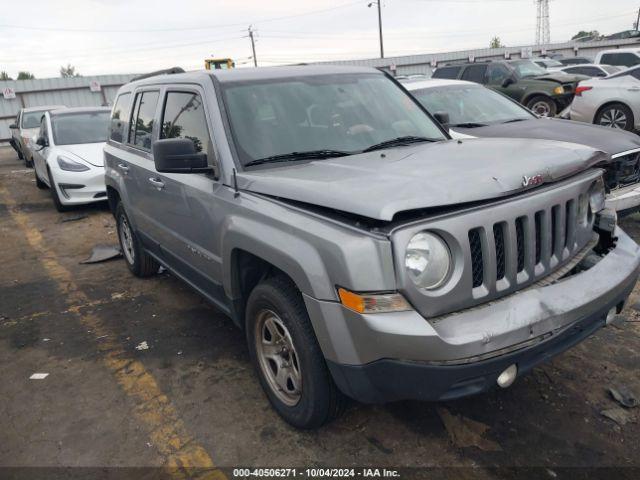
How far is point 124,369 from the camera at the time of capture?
3.66 m

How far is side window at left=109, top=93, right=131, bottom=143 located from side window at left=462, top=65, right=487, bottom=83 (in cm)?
1045

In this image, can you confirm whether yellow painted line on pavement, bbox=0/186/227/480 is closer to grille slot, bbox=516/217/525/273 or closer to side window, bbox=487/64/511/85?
grille slot, bbox=516/217/525/273

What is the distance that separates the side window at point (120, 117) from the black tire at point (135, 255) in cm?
70

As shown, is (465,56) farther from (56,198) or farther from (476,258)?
(476,258)

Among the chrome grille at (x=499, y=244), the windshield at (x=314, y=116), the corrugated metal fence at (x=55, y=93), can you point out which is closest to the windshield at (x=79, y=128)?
the windshield at (x=314, y=116)

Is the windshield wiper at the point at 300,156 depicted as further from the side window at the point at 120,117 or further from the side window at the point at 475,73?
the side window at the point at 475,73

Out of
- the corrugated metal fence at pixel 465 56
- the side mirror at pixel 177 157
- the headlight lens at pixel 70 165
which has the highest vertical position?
the corrugated metal fence at pixel 465 56

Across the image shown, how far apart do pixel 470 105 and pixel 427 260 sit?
541 centimetres

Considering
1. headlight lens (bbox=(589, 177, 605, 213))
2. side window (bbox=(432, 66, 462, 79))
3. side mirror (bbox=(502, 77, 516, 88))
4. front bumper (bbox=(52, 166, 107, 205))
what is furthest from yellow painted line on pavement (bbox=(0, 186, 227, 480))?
side window (bbox=(432, 66, 462, 79))

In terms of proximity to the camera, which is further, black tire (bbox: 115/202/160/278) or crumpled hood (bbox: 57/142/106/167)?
crumpled hood (bbox: 57/142/106/167)

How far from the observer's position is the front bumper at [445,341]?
2.08 meters

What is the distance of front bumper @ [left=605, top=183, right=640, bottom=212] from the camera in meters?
5.21

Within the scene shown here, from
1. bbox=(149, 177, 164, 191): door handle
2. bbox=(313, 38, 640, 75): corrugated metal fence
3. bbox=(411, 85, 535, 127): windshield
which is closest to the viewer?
bbox=(149, 177, 164, 191): door handle

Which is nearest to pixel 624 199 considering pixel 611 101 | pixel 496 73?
pixel 611 101
